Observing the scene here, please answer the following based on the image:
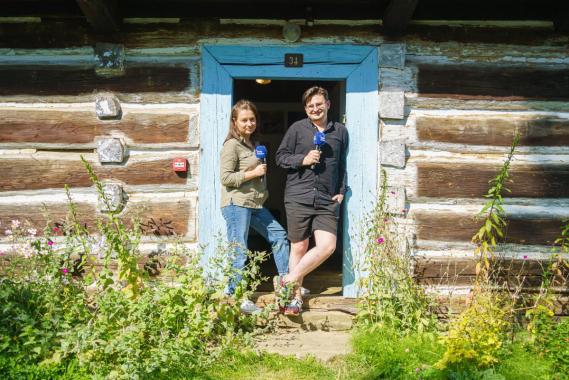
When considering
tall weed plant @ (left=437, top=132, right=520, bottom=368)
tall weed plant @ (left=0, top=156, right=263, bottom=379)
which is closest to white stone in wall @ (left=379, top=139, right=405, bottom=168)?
tall weed plant @ (left=437, top=132, right=520, bottom=368)

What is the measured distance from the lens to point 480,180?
16.1 ft

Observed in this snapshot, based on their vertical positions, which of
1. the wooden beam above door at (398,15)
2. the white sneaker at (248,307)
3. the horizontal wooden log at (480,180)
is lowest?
the white sneaker at (248,307)

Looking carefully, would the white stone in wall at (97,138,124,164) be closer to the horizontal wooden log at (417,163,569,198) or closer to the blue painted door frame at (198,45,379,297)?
the blue painted door frame at (198,45,379,297)

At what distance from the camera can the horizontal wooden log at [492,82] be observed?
4.92 metres

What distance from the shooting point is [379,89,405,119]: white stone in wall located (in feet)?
15.9

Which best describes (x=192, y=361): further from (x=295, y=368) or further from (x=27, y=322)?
(x=27, y=322)

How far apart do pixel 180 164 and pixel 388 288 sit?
2025 mm

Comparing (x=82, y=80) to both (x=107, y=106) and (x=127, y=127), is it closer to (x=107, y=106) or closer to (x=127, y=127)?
(x=107, y=106)

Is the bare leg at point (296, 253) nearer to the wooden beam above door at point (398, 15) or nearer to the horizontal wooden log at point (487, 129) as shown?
the horizontal wooden log at point (487, 129)

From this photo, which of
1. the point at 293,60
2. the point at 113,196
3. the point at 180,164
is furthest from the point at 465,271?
the point at 113,196

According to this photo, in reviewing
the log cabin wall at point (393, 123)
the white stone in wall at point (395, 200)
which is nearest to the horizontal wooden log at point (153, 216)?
the log cabin wall at point (393, 123)

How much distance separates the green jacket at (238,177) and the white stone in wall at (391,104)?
46.7 inches

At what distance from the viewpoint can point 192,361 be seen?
379 cm

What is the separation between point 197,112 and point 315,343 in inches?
85.9
